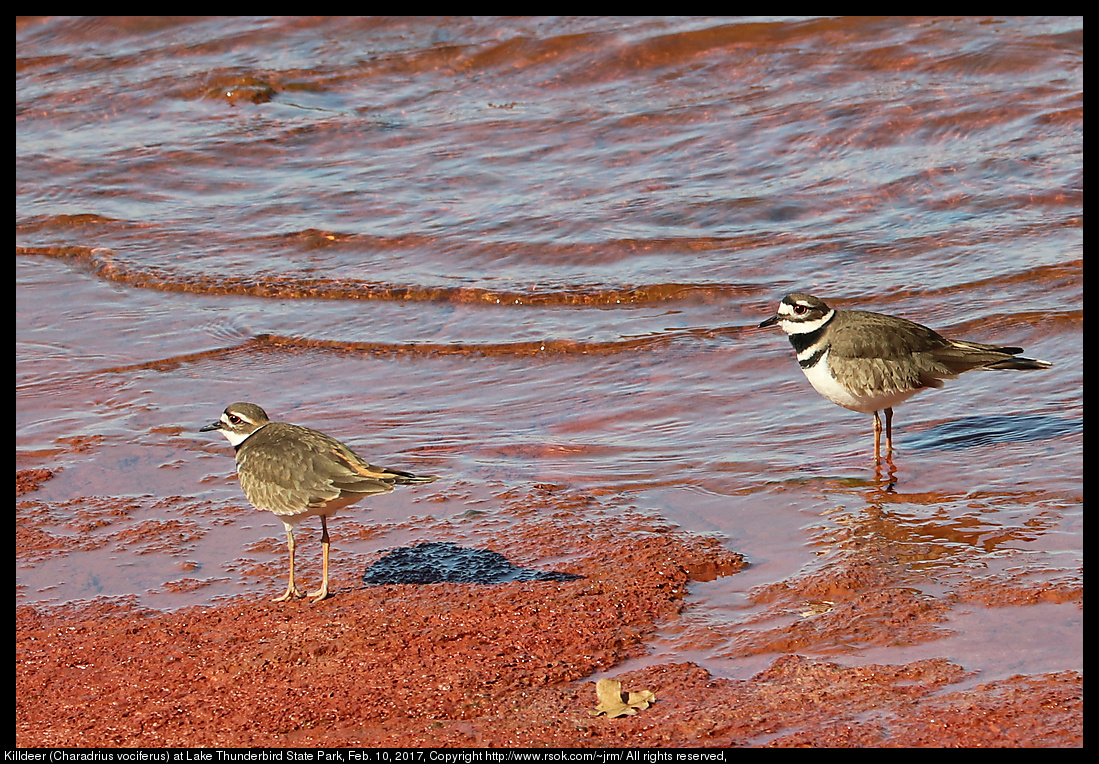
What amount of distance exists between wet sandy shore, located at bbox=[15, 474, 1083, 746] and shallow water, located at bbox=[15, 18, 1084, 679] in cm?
20

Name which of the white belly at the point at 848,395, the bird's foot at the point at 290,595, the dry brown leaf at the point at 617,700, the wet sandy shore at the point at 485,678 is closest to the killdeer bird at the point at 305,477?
the bird's foot at the point at 290,595

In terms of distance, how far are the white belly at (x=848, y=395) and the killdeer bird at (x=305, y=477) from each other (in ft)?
8.29

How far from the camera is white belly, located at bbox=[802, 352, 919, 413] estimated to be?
6.77 metres

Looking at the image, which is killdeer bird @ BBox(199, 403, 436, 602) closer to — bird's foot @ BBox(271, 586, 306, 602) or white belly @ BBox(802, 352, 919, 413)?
bird's foot @ BBox(271, 586, 306, 602)

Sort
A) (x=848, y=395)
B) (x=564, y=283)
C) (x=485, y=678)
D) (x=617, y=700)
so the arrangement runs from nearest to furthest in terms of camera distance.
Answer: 1. (x=617, y=700)
2. (x=485, y=678)
3. (x=848, y=395)
4. (x=564, y=283)

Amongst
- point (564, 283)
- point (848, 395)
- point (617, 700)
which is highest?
point (564, 283)

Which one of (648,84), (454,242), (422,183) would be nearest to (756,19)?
(648,84)

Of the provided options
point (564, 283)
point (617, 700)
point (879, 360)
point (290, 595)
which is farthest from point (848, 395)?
point (564, 283)

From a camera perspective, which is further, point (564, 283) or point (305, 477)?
point (564, 283)

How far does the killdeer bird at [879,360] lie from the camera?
22.2 ft

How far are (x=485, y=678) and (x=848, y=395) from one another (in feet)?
9.92

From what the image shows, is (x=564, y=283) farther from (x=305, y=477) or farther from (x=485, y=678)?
(x=485, y=678)

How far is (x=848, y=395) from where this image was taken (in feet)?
22.3

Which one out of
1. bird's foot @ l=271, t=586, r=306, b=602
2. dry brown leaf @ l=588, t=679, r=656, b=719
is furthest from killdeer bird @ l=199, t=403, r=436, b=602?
dry brown leaf @ l=588, t=679, r=656, b=719
